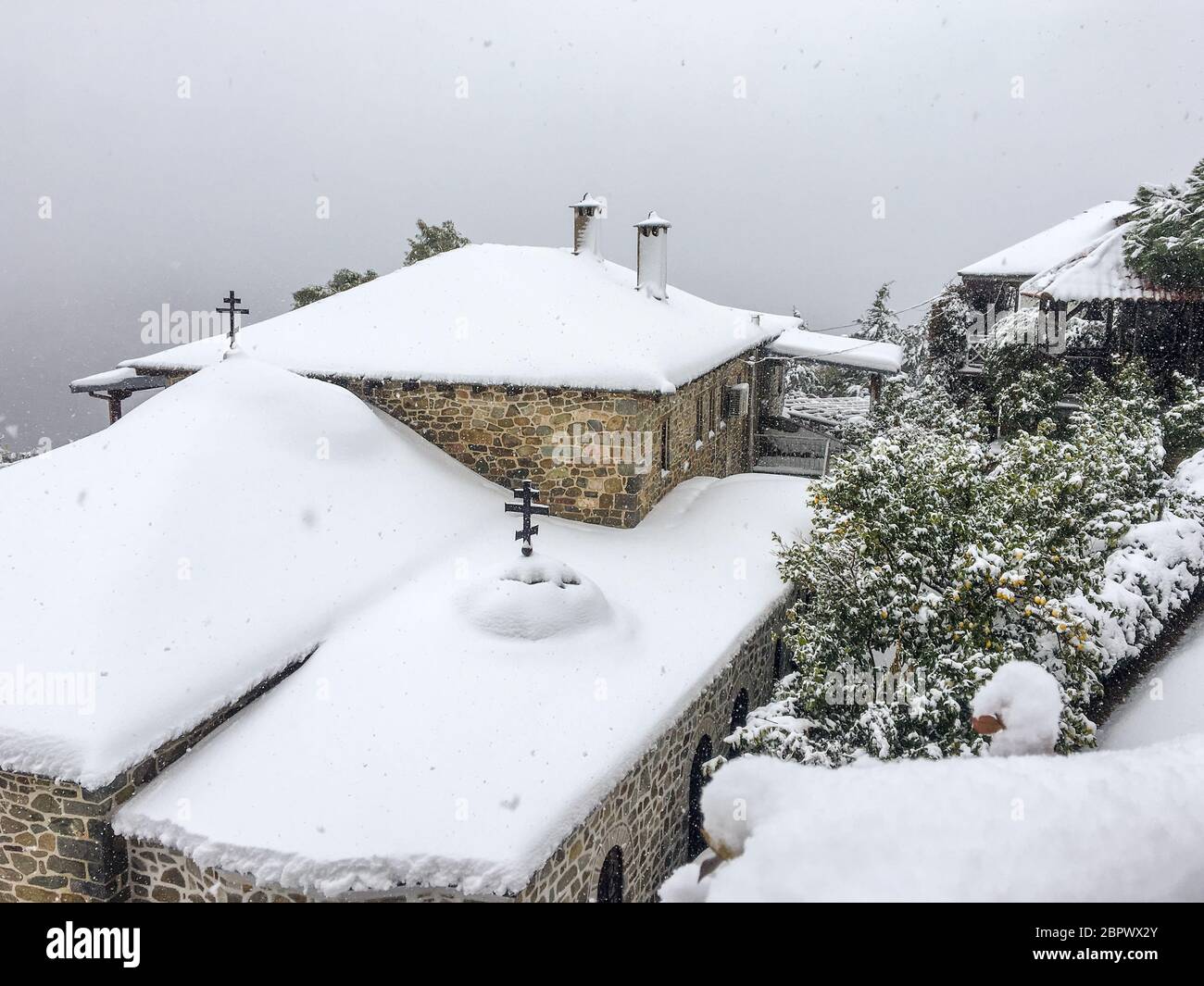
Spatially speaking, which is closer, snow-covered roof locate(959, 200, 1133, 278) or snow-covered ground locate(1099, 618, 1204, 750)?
snow-covered ground locate(1099, 618, 1204, 750)

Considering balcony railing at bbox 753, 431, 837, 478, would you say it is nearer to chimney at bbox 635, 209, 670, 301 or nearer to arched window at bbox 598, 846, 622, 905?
chimney at bbox 635, 209, 670, 301

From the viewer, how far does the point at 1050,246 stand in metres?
29.6

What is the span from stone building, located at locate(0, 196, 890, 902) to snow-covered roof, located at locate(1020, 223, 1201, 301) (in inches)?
423

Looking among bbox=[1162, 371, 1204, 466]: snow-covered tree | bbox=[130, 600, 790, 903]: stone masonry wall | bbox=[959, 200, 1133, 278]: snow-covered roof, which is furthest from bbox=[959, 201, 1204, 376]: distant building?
bbox=[130, 600, 790, 903]: stone masonry wall

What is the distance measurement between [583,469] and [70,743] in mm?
8391

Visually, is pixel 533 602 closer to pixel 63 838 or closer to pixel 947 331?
pixel 63 838

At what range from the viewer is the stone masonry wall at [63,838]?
23.5 feet

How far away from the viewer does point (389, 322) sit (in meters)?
16.0

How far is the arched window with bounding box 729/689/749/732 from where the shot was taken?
11.7m

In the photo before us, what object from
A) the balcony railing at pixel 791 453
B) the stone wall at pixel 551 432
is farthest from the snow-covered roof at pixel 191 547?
the balcony railing at pixel 791 453

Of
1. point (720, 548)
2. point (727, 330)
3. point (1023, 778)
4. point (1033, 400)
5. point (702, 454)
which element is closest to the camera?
point (1023, 778)
